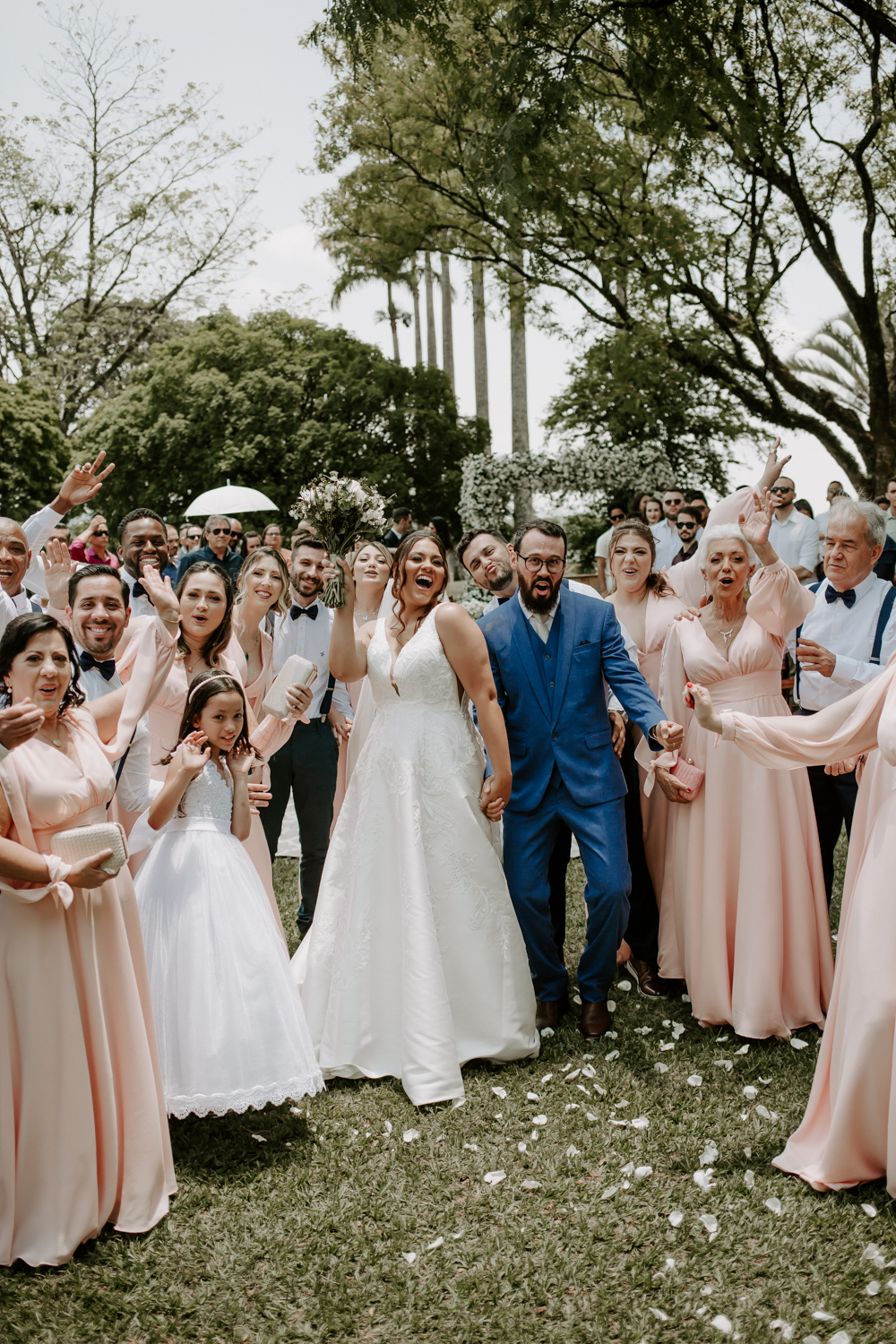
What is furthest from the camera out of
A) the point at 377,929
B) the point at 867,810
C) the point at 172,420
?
the point at 172,420

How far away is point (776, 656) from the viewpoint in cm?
531

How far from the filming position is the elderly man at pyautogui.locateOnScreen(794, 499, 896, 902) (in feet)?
16.9

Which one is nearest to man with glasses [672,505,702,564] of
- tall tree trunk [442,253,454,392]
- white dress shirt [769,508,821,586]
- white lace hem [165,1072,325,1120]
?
white dress shirt [769,508,821,586]

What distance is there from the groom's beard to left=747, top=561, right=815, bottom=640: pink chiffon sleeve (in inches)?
37.7

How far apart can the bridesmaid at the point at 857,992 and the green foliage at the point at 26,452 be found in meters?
24.2

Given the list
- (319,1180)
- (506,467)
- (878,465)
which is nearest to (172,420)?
(506,467)

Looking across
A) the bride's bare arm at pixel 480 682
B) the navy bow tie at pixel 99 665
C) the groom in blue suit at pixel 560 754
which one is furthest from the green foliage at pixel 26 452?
the bride's bare arm at pixel 480 682

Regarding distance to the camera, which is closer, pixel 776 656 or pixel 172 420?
pixel 776 656

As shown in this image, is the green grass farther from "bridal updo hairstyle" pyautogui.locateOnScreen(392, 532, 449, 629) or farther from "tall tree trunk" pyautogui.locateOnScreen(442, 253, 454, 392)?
"tall tree trunk" pyautogui.locateOnScreen(442, 253, 454, 392)

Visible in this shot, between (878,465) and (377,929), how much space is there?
13.0m

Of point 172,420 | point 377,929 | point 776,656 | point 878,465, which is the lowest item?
point 377,929

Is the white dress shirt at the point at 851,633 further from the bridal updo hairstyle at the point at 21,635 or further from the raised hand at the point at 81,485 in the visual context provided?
the raised hand at the point at 81,485

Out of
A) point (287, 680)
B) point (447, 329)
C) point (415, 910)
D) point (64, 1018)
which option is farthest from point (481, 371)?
point (64, 1018)

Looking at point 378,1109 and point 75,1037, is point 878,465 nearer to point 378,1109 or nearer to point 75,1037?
point 378,1109
